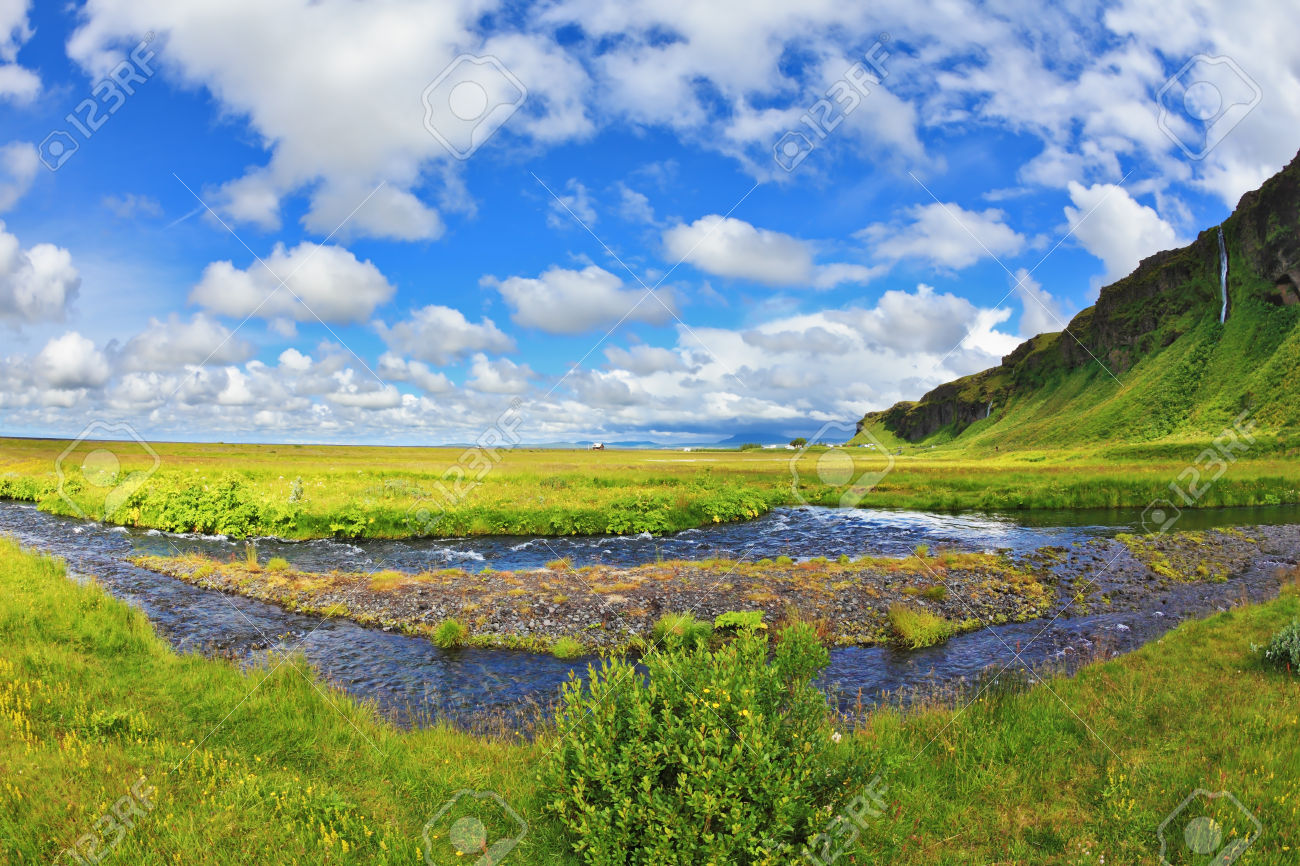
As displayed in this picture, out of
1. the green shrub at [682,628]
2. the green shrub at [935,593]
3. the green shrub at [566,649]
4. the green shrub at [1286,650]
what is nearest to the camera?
the green shrub at [1286,650]

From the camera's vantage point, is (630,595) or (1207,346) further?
(1207,346)

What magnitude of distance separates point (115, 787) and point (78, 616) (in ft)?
33.7

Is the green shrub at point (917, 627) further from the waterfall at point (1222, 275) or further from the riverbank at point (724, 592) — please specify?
the waterfall at point (1222, 275)

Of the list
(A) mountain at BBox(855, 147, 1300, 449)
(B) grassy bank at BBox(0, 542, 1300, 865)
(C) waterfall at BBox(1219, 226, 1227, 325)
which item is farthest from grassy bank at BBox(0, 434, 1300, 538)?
(C) waterfall at BBox(1219, 226, 1227, 325)

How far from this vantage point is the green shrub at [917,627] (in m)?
17.9

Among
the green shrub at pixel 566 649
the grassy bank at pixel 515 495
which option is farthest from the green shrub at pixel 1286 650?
the grassy bank at pixel 515 495

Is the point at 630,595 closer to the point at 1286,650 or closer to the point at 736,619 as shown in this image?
the point at 736,619

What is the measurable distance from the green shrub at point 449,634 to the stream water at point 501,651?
0.35 meters

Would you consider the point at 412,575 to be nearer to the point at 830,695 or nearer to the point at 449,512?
the point at 449,512

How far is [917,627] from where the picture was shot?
18.2m

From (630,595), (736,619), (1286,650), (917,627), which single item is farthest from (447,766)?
(1286,650)

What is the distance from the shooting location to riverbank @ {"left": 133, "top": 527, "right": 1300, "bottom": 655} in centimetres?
1884

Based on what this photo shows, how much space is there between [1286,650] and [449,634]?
19.3 m

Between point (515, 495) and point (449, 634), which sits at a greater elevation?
point (515, 495)
